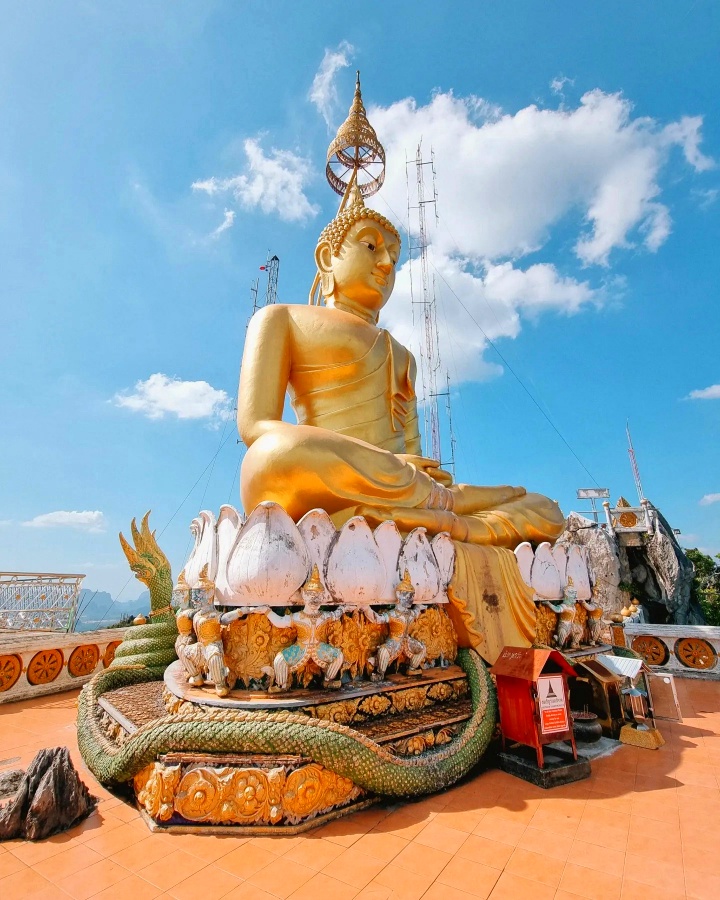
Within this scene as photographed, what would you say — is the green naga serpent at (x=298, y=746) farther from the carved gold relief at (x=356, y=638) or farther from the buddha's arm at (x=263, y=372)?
the buddha's arm at (x=263, y=372)

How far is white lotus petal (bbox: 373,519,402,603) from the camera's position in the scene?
4871mm

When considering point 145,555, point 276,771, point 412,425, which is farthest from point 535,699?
point 145,555

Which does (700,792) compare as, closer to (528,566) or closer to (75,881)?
(528,566)

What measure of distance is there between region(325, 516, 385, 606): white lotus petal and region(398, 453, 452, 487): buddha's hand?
1626mm

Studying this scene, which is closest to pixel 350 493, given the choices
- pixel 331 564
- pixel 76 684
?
pixel 331 564

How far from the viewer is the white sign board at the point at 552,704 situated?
4281mm

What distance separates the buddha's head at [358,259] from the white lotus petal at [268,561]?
4.71 m

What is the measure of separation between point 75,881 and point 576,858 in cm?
303

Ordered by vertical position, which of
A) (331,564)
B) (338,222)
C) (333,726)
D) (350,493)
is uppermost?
(338,222)

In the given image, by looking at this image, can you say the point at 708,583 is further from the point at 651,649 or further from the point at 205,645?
the point at 205,645

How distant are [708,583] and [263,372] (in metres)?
33.0

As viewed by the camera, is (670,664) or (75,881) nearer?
(75,881)

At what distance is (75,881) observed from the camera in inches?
114

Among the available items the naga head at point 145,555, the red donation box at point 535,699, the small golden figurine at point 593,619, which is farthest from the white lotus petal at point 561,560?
the naga head at point 145,555
